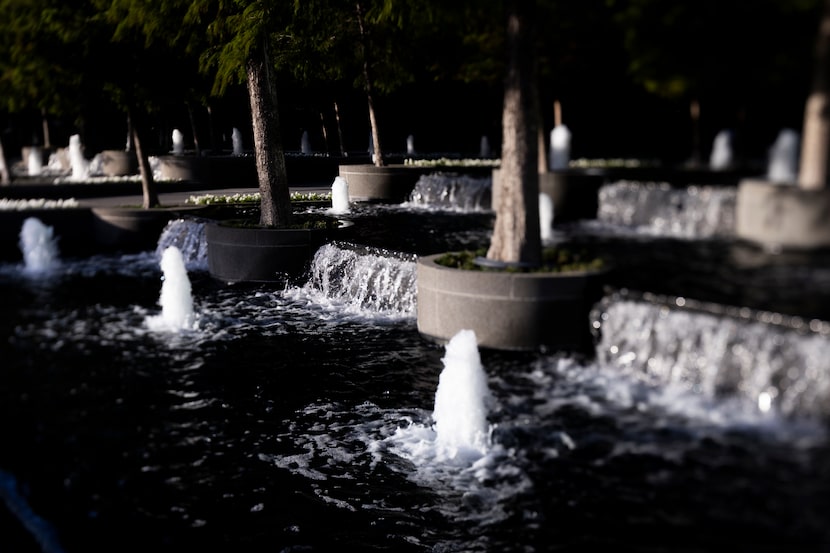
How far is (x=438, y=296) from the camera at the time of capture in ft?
40.6

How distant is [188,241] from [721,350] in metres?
16.1

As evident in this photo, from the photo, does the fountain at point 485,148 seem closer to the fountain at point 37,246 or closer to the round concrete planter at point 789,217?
the fountain at point 37,246

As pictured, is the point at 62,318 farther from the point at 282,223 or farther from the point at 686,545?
the point at 686,545

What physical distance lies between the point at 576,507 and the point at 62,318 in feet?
38.9

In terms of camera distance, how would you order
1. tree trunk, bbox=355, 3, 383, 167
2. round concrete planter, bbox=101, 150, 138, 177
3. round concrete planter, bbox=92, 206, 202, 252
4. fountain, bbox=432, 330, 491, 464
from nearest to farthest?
fountain, bbox=432, 330, 491, 464
round concrete planter, bbox=92, 206, 202, 252
tree trunk, bbox=355, 3, 383, 167
round concrete planter, bbox=101, 150, 138, 177

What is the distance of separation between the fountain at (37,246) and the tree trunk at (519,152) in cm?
1501

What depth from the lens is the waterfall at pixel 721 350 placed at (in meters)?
8.51

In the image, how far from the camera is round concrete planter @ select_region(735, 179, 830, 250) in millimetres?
9625

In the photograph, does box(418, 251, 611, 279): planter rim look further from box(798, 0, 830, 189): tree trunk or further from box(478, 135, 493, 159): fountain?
box(478, 135, 493, 159): fountain

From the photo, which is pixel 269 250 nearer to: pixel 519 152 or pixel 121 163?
pixel 519 152

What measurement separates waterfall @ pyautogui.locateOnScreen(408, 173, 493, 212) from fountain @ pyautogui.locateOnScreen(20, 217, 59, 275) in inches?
465

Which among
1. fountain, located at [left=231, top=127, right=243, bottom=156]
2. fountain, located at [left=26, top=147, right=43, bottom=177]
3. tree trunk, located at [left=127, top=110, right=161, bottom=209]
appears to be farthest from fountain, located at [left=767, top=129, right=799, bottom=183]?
fountain, located at [left=26, top=147, right=43, bottom=177]

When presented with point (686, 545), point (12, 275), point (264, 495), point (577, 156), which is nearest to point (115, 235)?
point (12, 275)

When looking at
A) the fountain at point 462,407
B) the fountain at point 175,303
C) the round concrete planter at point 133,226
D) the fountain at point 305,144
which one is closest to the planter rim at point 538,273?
the fountain at point 462,407
